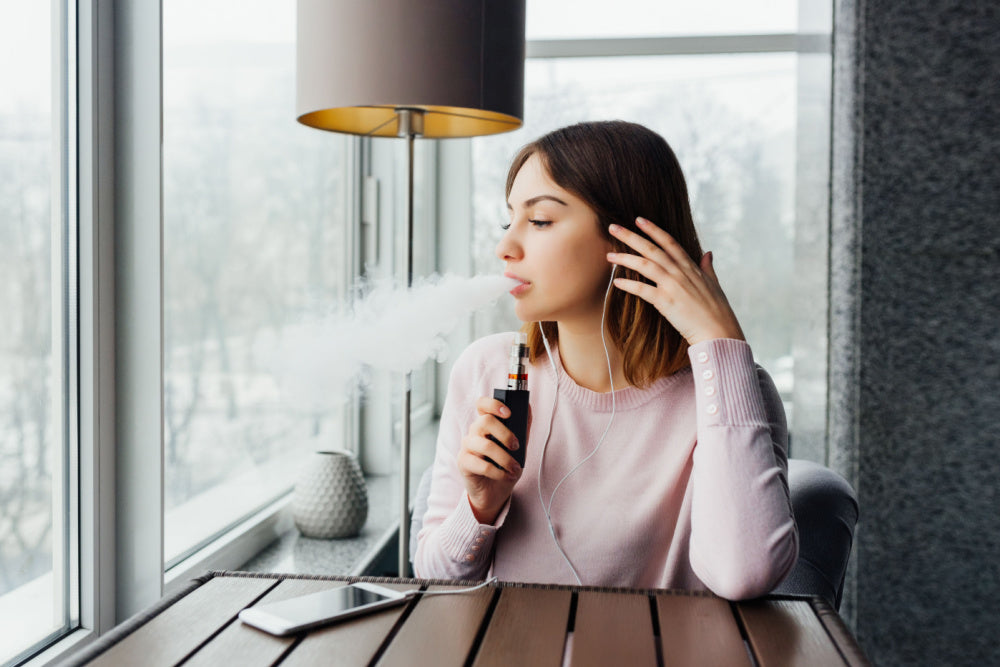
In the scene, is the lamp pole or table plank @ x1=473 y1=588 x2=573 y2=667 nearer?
table plank @ x1=473 y1=588 x2=573 y2=667

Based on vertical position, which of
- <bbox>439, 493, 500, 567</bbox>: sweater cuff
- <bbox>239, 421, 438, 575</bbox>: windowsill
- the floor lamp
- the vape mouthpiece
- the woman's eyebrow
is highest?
the floor lamp

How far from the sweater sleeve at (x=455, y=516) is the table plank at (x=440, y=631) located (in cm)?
23

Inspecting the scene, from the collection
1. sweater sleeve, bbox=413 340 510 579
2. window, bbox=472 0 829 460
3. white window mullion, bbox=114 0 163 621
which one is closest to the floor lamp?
sweater sleeve, bbox=413 340 510 579

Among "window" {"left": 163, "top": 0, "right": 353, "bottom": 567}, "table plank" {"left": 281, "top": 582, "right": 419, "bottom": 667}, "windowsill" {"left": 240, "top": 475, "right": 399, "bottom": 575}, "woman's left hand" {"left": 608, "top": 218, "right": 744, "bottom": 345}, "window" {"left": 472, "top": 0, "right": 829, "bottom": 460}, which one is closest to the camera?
"table plank" {"left": 281, "top": 582, "right": 419, "bottom": 667}

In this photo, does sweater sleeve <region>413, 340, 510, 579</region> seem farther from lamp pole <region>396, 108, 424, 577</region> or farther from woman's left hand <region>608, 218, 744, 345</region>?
woman's left hand <region>608, 218, 744, 345</region>

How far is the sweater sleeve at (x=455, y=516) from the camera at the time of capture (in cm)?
129

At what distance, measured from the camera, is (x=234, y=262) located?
7.11 ft

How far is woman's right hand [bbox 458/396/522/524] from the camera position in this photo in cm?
117

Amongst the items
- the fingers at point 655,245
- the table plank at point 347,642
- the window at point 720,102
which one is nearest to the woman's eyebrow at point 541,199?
the fingers at point 655,245

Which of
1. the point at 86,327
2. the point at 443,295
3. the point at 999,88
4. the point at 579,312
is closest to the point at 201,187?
the point at 86,327

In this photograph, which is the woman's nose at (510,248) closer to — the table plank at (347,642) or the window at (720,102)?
the table plank at (347,642)

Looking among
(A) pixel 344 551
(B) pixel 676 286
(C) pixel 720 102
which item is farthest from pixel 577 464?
(C) pixel 720 102

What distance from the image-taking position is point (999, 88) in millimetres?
2127

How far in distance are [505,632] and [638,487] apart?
0.52 metres
